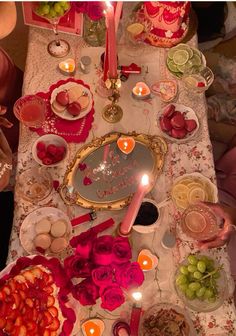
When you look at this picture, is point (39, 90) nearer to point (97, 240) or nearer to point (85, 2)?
point (85, 2)

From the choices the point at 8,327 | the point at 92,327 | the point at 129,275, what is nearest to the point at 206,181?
the point at 129,275

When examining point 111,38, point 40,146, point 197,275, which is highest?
point 111,38

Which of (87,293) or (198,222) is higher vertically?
(198,222)

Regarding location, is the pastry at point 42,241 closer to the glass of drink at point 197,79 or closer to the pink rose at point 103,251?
the pink rose at point 103,251

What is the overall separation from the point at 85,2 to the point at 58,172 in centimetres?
80

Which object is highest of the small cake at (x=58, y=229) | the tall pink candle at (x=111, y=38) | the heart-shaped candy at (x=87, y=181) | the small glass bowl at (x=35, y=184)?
the tall pink candle at (x=111, y=38)

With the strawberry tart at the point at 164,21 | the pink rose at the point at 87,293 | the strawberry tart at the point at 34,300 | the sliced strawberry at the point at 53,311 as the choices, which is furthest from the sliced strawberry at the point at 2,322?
the strawberry tart at the point at 164,21

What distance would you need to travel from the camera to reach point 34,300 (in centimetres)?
163

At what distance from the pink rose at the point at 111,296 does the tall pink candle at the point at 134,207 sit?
256 mm

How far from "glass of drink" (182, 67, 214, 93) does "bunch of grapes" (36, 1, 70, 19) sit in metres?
0.66

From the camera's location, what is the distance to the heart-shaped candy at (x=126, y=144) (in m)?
2.05

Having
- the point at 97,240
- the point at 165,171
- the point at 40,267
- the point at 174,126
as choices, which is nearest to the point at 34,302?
the point at 40,267

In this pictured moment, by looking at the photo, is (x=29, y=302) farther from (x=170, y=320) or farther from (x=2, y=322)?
(x=170, y=320)

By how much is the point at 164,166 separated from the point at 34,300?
0.84 meters
